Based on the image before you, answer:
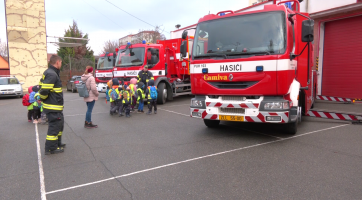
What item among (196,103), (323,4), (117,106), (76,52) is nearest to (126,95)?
(117,106)

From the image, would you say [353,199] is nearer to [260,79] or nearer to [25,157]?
[260,79]

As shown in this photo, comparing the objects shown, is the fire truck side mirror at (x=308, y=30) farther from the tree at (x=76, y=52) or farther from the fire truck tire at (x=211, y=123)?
the tree at (x=76, y=52)

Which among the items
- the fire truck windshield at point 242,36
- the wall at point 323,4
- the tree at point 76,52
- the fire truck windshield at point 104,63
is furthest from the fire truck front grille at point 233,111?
the tree at point 76,52

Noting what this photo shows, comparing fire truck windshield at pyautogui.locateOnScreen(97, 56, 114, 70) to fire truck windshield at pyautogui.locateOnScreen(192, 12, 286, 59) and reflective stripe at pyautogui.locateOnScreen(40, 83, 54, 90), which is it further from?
reflective stripe at pyautogui.locateOnScreen(40, 83, 54, 90)

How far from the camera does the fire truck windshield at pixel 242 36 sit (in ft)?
17.7

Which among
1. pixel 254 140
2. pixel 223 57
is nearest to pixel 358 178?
pixel 254 140

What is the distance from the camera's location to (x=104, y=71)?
16.7 m

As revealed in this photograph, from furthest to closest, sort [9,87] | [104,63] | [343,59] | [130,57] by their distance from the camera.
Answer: [9,87] → [104,63] → [343,59] → [130,57]

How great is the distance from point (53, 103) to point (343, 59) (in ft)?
41.3

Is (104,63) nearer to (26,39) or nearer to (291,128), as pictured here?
(26,39)

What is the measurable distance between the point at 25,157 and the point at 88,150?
1122 mm

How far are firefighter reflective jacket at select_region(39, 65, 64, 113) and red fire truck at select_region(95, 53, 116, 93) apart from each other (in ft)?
36.0

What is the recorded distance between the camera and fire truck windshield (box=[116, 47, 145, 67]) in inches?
468

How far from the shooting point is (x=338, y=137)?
6.21 m
